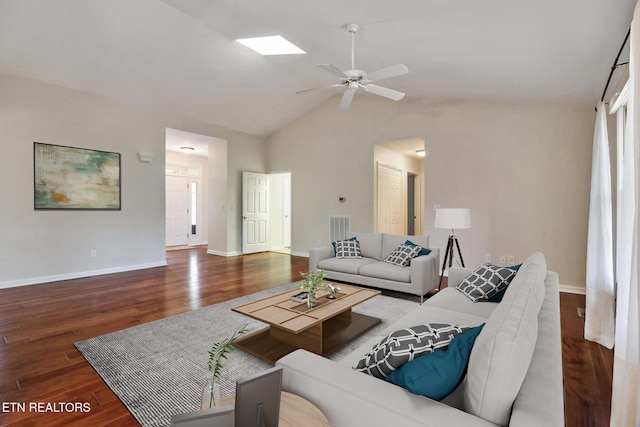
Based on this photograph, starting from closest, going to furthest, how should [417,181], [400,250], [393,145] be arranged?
[400,250], [393,145], [417,181]

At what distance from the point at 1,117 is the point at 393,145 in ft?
21.1

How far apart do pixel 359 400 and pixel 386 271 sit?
10.5 feet

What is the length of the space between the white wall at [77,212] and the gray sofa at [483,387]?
5.34 metres

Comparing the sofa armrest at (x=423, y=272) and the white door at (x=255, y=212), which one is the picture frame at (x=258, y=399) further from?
the white door at (x=255, y=212)

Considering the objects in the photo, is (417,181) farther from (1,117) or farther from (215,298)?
(1,117)

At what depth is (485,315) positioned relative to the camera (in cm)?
234

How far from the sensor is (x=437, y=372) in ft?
3.42

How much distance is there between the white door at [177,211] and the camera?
355 inches

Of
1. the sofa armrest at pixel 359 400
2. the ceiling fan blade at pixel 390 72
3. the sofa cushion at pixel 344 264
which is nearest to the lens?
the sofa armrest at pixel 359 400

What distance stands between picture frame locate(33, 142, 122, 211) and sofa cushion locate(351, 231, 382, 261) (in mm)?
4280

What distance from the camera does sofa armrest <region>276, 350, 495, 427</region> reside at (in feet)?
3.12

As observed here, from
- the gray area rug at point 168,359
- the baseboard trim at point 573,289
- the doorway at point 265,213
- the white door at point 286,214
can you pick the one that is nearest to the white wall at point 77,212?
the doorway at point 265,213

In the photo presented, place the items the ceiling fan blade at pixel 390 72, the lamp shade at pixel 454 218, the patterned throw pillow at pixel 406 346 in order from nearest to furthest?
the patterned throw pillow at pixel 406 346 < the ceiling fan blade at pixel 390 72 < the lamp shade at pixel 454 218

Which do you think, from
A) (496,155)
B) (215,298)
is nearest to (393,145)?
(496,155)
